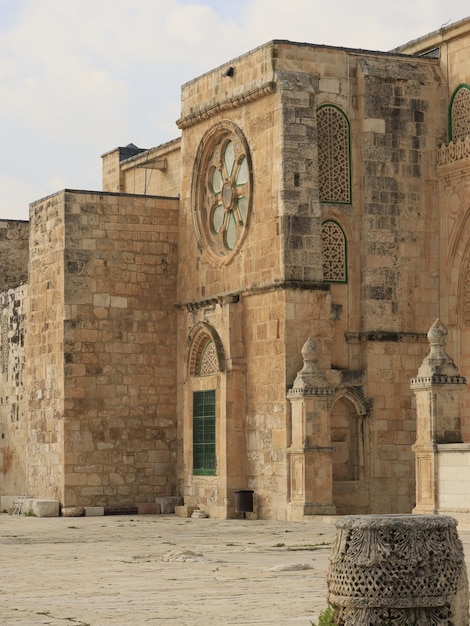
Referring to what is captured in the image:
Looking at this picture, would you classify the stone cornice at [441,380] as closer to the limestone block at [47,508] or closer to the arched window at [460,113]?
the arched window at [460,113]

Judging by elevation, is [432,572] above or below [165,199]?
below

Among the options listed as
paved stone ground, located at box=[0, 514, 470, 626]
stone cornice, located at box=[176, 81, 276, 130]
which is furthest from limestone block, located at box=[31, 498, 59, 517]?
stone cornice, located at box=[176, 81, 276, 130]

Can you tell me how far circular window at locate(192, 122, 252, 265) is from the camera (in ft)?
75.7

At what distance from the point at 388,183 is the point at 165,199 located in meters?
4.56

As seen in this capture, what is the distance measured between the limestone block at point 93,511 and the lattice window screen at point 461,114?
8059 millimetres

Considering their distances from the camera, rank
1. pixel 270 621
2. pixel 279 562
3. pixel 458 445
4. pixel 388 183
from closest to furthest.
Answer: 1. pixel 270 621
2. pixel 279 562
3. pixel 458 445
4. pixel 388 183

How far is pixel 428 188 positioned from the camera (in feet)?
73.7

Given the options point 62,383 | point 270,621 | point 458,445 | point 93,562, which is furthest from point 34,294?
point 270,621

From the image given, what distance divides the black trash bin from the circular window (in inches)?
143

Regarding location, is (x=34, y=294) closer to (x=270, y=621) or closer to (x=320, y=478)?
(x=320, y=478)

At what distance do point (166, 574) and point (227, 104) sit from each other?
1166 centimetres

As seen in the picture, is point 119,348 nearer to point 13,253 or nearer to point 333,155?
point 333,155

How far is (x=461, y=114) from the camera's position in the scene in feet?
73.1

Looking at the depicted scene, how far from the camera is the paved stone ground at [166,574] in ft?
33.2
